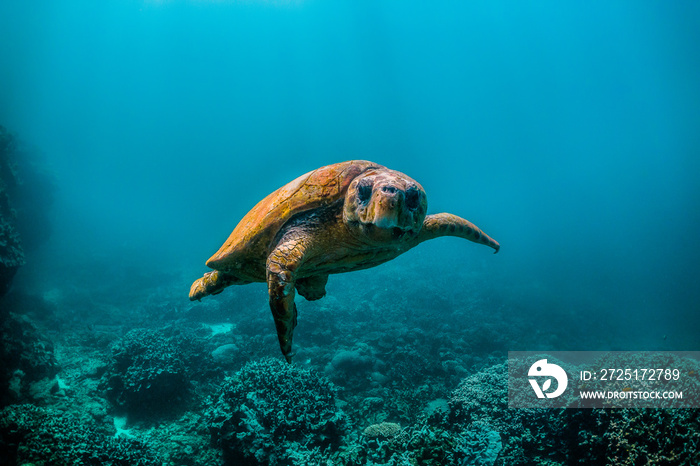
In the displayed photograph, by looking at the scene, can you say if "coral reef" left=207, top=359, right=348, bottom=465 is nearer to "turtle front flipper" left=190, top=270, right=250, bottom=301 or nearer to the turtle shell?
"turtle front flipper" left=190, top=270, right=250, bottom=301

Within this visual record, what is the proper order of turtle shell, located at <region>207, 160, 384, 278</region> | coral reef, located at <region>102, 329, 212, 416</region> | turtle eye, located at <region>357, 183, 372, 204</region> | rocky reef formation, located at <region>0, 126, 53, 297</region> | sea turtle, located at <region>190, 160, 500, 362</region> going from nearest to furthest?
sea turtle, located at <region>190, 160, 500, 362</region> < turtle eye, located at <region>357, 183, 372, 204</region> < turtle shell, located at <region>207, 160, 384, 278</region> < coral reef, located at <region>102, 329, 212, 416</region> < rocky reef formation, located at <region>0, 126, 53, 297</region>

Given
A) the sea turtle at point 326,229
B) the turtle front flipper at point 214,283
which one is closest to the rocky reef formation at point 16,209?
the turtle front flipper at point 214,283

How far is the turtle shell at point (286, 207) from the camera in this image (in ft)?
9.82

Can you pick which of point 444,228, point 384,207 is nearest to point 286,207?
point 384,207

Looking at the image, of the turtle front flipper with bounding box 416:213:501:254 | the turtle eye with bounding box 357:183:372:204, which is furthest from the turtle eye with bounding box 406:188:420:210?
the turtle front flipper with bounding box 416:213:501:254

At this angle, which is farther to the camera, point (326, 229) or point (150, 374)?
point (150, 374)

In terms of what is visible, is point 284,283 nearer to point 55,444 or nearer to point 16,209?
point 55,444

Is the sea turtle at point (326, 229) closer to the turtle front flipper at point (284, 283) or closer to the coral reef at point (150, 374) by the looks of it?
the turtle front flipper at point (284, 283)

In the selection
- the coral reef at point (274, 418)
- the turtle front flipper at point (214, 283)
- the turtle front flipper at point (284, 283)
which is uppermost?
the turtle front flipper at point (214, 283)

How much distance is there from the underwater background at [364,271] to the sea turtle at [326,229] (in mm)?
3037

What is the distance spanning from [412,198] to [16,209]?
20794 mm

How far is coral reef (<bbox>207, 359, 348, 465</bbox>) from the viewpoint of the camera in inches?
176

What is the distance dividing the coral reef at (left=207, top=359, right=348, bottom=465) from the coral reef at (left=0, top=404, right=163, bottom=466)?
1247 mm

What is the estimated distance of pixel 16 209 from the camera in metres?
14.0
